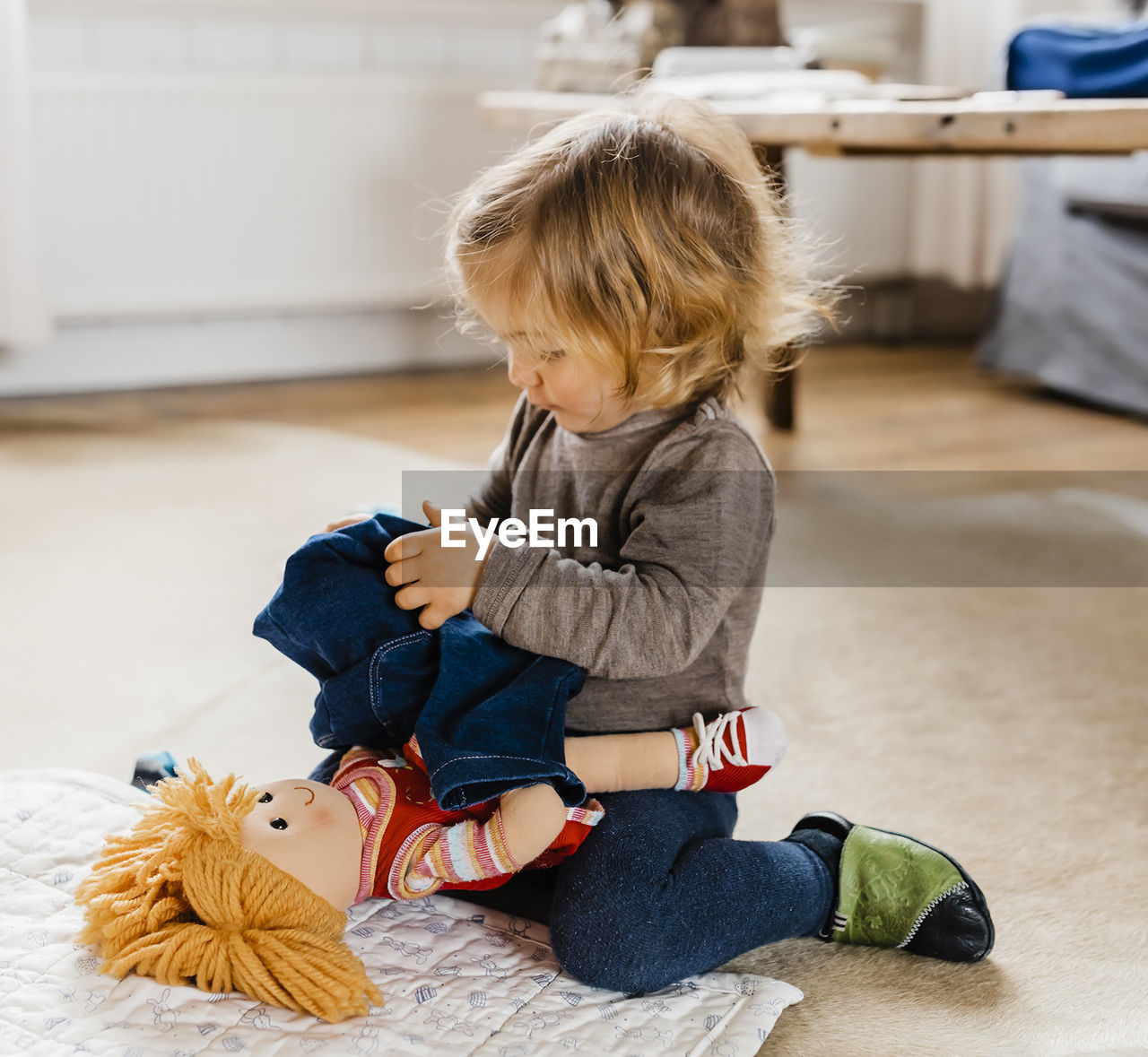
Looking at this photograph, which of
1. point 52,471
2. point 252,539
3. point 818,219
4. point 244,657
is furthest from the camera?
point 818,219

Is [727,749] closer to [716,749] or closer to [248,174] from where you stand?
[716,749]

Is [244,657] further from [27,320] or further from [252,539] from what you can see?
[27,320]

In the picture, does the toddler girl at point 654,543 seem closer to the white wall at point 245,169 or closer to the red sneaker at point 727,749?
the red sneaker at point 727,749

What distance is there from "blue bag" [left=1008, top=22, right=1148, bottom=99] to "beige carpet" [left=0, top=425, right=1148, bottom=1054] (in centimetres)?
57

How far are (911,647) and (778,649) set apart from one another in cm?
14

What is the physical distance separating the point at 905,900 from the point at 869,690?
0.42 metres

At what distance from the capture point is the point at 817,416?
2344 millimetres

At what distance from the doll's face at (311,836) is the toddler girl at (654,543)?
130mm

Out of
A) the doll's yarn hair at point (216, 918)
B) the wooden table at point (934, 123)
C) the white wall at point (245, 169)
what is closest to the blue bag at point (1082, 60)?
the wooden table at point (934, 123)

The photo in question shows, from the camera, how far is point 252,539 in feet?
5.30

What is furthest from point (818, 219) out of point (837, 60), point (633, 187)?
point (633, 187)

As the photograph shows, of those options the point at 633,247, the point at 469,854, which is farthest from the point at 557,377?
the point at 469,854
